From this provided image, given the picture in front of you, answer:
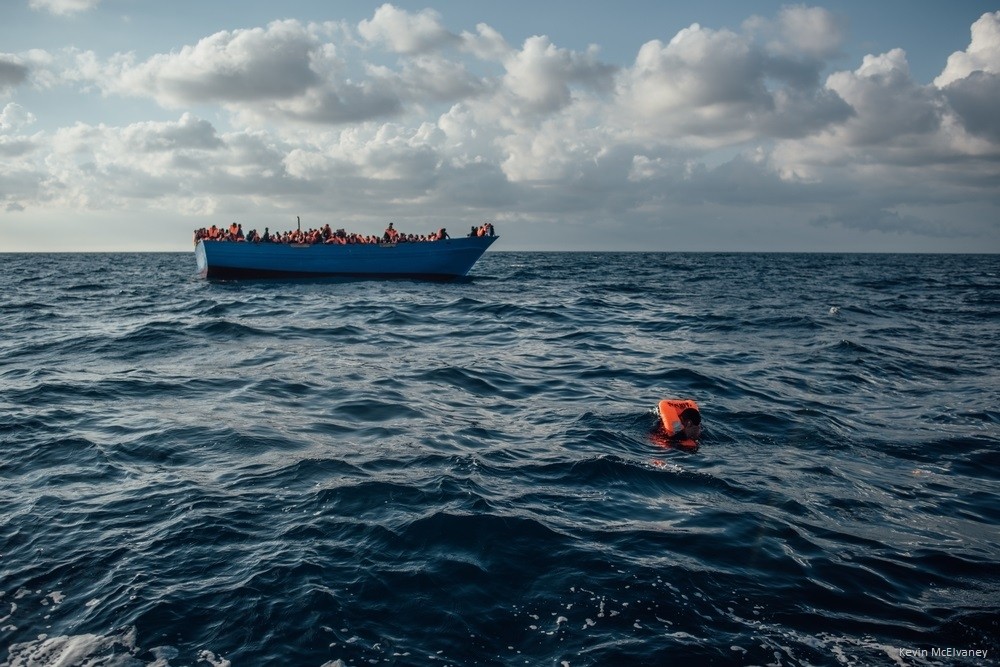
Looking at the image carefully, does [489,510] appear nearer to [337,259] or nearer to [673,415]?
[673,415]

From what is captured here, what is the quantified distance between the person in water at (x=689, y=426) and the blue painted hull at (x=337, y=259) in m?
32.9

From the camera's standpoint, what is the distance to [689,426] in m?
9.98

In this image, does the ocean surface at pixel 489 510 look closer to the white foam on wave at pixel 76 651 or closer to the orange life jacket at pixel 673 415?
the white foam on wave at pixel 76 651

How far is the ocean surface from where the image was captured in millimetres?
4926

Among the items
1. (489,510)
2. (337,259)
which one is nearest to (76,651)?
A: (489,510)

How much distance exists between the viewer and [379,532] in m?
6.47

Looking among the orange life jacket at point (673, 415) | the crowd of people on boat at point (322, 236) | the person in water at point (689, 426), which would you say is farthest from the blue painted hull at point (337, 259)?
the person in water at point (689, 426)

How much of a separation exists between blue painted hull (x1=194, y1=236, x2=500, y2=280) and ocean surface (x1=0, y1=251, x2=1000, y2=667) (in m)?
24.6

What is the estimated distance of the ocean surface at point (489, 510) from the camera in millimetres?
4926

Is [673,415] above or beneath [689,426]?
above

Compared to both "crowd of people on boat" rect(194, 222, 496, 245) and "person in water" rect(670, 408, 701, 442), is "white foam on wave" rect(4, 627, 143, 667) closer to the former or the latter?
"person in water" rect(670, 408, 701, 442)

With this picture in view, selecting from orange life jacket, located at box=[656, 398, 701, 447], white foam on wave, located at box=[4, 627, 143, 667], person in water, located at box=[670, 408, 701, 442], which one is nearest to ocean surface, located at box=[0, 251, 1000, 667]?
white foam on wave, located at box=[4, 627, 143, 667]

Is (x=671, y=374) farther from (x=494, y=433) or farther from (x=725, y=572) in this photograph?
(x=725, y=572)

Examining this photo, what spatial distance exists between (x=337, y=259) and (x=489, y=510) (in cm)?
3615
